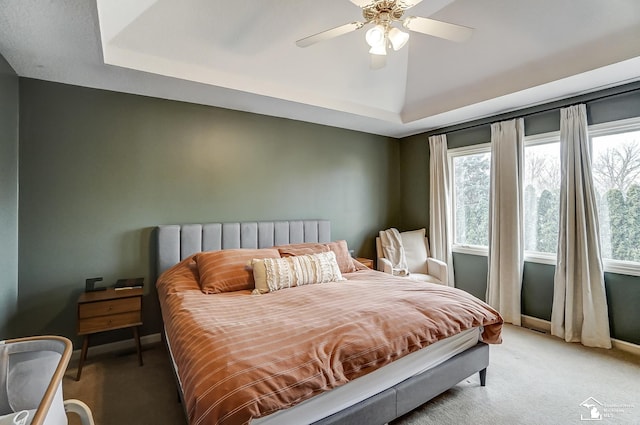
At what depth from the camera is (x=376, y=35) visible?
6.17 feet

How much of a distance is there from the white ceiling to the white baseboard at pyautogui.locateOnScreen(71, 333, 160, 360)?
2.38m

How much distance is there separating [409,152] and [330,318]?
3.66 m

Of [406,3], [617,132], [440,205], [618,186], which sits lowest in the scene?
[440,205]

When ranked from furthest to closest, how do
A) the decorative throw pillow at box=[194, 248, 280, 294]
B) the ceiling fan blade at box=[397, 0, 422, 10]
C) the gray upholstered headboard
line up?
the gray upholstered headboard
the decorative throw pillow at box=[194, 248, 280, 294]
the ceiling fan blade at box=[397, 0, 422, 10]

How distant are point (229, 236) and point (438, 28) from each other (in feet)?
8.63

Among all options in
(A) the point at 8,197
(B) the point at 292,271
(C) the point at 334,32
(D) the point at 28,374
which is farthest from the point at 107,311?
(C) the point at 334,32

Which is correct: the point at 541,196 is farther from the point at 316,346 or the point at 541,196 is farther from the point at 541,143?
the point at 316,346

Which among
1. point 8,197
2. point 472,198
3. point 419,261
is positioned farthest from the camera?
point 419,261

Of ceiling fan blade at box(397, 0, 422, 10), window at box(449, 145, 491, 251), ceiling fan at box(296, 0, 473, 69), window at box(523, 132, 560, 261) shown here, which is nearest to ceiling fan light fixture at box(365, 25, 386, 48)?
ceiling fan at box(296, 0, 473, 69)

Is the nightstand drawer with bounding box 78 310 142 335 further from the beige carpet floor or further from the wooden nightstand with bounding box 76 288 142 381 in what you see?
the beige carpet floor

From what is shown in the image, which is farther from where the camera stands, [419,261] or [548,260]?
[419,261]

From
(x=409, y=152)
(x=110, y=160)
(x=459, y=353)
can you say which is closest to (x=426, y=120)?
(x=409, y=152)

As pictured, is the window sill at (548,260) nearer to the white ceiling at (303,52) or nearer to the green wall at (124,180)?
the white ceiling at (303,52)

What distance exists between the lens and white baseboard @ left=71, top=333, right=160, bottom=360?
2.71 meters
